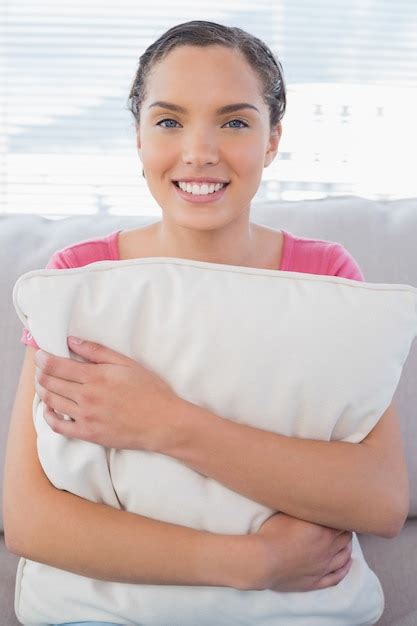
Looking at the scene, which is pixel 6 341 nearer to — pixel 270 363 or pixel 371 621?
pixel 270 363

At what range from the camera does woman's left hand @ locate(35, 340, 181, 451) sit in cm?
107

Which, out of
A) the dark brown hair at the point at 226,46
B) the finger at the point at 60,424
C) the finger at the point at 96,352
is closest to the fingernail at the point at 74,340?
the finger at the point at 96,352

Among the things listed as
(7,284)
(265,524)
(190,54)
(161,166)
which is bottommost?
(265,524)

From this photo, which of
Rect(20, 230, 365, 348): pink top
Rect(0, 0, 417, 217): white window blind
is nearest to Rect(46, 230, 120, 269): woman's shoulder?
Rect(20, 230, 365, 348): pink top

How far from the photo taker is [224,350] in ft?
3.50

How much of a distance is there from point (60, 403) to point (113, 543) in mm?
182

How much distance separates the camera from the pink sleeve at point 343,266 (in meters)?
1.38

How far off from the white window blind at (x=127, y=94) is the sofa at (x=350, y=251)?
119cm

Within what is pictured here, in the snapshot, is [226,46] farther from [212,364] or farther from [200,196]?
[212,364]

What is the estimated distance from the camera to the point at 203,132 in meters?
1.24

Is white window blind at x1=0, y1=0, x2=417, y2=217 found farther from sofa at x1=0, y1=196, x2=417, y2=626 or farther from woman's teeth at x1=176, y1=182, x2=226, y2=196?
woman's teeth at x1=176, y1=182, x2=226, y2=196

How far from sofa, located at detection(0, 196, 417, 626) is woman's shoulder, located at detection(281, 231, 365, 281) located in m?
0.14

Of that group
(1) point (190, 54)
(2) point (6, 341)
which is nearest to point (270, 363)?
(1) point (190, 54)

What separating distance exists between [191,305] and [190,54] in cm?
42
